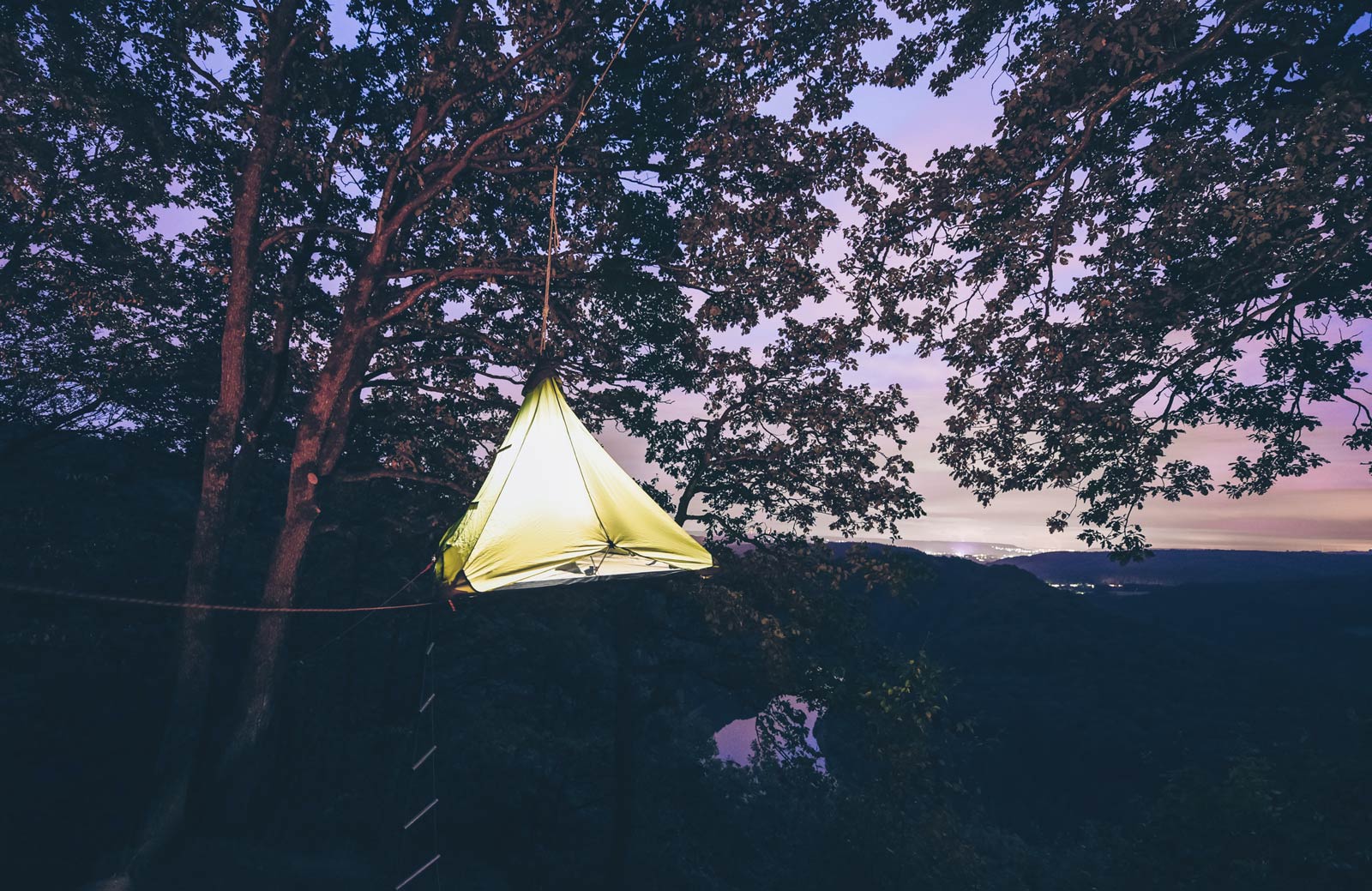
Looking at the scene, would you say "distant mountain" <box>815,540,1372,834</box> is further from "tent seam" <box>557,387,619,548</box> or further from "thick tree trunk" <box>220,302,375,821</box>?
"thick tree trunk" <box>220,302,375,821</box>

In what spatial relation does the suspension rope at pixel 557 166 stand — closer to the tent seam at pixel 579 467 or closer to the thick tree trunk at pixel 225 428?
the tent seam at pixel 579 467

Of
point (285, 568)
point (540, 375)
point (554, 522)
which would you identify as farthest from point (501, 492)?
point (285, 568)

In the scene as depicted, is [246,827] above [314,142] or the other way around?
the other way around

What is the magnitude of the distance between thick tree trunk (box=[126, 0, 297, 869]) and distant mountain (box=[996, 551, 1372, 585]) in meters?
123

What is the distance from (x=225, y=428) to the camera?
7.23m

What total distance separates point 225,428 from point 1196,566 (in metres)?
167

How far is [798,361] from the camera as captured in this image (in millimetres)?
9711

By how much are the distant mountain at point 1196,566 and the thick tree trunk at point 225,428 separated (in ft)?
402

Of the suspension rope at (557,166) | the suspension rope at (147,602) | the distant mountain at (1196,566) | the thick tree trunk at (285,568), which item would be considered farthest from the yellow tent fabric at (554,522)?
the distant mountain at (1196,566)

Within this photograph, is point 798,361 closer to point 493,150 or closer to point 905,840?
point 493,150

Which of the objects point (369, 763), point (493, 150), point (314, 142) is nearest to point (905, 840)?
point (369, 763)

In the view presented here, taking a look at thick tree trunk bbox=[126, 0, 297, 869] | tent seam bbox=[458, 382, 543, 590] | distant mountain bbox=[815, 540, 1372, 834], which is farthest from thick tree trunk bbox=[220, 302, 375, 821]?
distant mountain bbox=[815, 540, 1372, 834]

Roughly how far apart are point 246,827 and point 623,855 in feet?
27.9

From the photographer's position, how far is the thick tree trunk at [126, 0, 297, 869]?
6.85 meters
